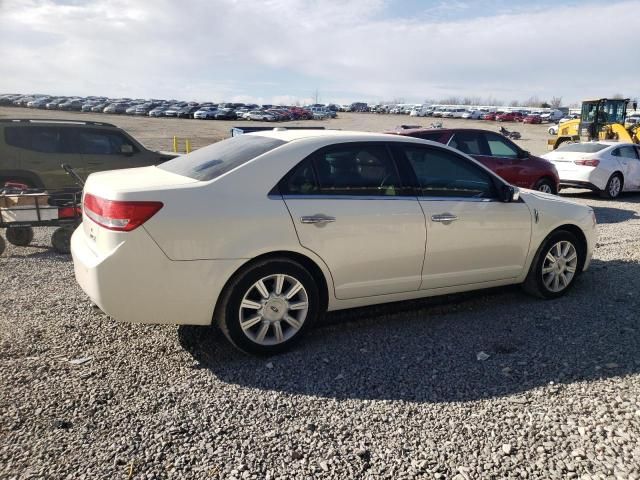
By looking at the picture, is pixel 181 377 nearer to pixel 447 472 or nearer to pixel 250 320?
pixel 250 320

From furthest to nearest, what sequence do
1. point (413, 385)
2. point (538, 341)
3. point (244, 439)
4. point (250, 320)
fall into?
point (538, 341)
point (250, 320)
point (413, 385)
point (244, 439)

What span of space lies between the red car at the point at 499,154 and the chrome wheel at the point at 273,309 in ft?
20.1

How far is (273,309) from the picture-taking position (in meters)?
3.73

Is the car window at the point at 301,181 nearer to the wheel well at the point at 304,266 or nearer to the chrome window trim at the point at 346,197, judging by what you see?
the chrome window trim at the point at 346,197

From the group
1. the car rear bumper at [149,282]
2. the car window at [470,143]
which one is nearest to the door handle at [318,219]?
the car rear bumper at [149,282]

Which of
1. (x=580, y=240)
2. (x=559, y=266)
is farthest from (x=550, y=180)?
(x=559, y=266)

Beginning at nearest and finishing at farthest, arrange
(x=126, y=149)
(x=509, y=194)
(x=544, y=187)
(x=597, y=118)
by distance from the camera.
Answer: (x=509, y=194) → (x=126, y=149) → (x=544, y=187) → (x=597, y=118)

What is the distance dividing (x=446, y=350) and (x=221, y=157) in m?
2.30

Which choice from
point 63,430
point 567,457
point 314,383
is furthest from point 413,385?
point 63,430

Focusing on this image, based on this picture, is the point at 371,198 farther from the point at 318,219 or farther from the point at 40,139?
the point at 40,139

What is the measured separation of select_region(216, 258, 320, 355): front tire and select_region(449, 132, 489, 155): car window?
21.1 ft

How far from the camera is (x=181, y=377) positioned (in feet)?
11.4

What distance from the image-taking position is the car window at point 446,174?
4.33 m

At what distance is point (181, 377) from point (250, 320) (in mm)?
599
